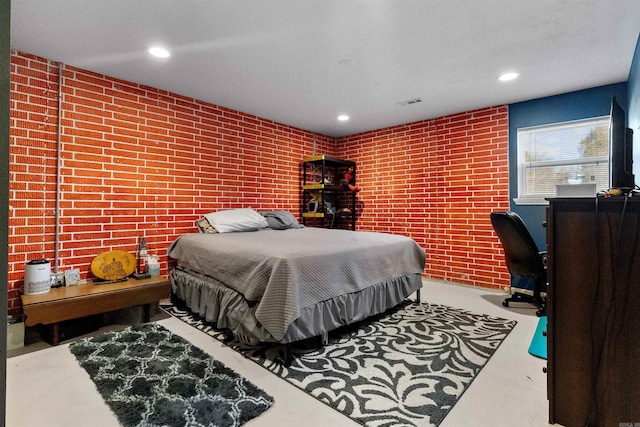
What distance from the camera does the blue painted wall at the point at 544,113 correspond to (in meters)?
3.08

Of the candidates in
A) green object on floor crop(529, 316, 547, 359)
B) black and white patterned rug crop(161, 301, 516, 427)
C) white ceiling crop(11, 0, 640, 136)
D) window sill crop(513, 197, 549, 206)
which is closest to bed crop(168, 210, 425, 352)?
black and white patterned rug crop(161, 301, 516, 427)

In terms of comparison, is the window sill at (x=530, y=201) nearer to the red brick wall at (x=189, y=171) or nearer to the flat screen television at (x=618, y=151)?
the red brick wall at (x=189, y=171)

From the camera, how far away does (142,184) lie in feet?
10.2

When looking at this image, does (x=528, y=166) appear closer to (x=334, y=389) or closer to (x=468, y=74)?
(x=468, y=74)

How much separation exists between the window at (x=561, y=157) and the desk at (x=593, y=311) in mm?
2281

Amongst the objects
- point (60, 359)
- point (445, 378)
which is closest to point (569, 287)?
point (445, 378)

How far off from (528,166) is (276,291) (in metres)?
3.39

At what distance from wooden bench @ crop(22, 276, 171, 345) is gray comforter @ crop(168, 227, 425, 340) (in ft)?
1.36

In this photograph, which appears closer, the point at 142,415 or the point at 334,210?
the point at 142,415

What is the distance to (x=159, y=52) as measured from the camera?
96.6 inches

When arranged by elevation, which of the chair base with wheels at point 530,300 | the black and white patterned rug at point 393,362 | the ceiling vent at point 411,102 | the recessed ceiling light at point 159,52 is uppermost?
the ceiling vent at point 411,102

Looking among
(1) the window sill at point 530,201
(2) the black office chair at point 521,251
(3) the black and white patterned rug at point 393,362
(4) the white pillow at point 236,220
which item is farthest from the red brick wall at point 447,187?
(4) the white pillow at point 236,220

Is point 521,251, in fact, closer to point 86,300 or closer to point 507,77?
point 507,77

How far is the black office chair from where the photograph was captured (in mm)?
2857
